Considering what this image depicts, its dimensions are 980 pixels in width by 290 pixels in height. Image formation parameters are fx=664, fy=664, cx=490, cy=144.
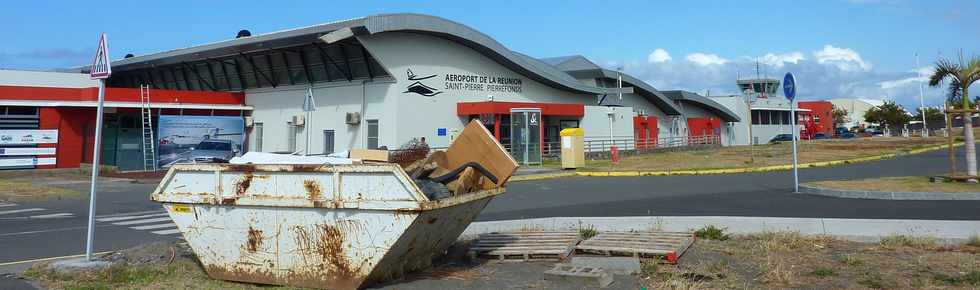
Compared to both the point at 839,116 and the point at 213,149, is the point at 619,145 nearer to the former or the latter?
the point at 213,149

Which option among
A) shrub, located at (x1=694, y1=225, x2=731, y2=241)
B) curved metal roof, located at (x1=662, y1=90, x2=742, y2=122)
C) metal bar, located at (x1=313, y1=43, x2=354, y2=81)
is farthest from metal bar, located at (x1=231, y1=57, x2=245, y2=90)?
shrub, located at (x1=694, y1=225, x2=731, y2=241)

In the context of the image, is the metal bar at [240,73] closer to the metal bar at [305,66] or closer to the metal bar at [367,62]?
the metal bar at [305,66]

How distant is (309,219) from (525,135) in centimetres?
2637

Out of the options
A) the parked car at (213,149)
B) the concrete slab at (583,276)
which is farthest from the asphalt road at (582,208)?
the parked car at (213,149)

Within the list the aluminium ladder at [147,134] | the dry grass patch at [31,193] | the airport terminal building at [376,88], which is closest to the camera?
the dry grass patch at [31,193]

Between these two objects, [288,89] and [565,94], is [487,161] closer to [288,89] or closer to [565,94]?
[288,89]

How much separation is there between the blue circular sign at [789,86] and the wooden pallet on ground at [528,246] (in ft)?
32.8

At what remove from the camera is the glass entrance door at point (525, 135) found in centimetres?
3241

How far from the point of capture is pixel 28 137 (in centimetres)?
2964

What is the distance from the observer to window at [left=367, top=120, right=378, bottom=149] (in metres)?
32.5

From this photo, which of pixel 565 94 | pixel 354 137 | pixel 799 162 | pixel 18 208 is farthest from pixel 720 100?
pixel 18 208

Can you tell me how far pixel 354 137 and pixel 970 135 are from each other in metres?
25.1

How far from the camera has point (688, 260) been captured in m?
7.57

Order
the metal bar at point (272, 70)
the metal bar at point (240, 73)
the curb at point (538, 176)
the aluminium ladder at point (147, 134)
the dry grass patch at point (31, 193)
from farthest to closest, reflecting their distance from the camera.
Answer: the metal bar at point (240, 73)
the metal bar at point (272, 70)
the aluminium ladder at point (147, 134)
the curb at point (538, 176)
the dry grass patch at point (31, 193)
